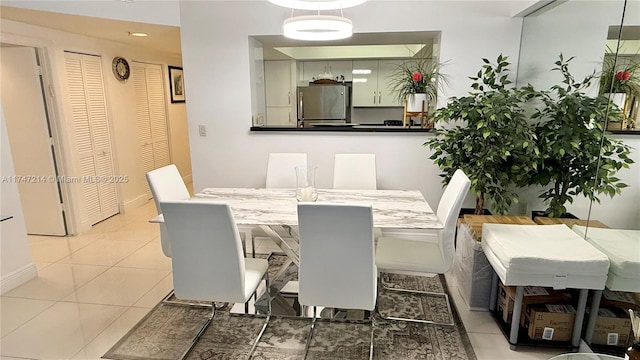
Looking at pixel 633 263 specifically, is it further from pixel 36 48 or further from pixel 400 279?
pixel 36 48

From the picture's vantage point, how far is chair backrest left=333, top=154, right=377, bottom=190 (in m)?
3.20

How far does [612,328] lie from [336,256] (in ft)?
5.44

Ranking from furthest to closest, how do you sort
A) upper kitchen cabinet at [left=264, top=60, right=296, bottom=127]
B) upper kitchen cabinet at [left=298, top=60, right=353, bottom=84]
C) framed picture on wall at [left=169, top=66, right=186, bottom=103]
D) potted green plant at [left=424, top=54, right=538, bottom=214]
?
upper kitchen cabinet at [left=298, top=60, right=353, bottom=84]
upper kitchen cabinet at [left=264, top=60, right=296, bottom=127]
framed picture on wall at [left=169, top=66, right=186, bottom=103]
potted green plant at [left=424, top=54, right=538, bottom=214]

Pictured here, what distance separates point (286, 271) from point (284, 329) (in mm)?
816

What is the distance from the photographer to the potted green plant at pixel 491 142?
109 inches

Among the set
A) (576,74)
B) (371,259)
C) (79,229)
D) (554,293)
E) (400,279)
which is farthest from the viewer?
(79,229)

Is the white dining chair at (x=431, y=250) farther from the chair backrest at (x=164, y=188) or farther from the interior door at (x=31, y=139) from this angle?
the interior door at (x=31, y=139)

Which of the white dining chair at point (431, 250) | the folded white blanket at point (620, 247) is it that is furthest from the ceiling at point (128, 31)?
the folded white blanket at point (620, 247)

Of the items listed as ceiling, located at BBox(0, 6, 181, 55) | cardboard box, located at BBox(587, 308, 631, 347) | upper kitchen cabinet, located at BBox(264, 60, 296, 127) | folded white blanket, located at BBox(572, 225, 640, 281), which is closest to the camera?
folded white blanket, located at BBox(572, 225, 640, 281)

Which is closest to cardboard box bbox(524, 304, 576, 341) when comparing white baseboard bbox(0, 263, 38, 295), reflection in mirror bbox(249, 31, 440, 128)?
white baseboard bbox(0, 263, 38, 295)

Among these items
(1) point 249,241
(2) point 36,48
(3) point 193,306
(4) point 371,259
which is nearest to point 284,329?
(3) point 193,306

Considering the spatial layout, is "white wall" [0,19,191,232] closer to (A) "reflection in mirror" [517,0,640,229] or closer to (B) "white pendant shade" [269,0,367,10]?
(B) "white pendant shade" [269,0,367,10]

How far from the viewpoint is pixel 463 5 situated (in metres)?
3.30

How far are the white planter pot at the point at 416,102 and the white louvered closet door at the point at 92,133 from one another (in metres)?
3.45
